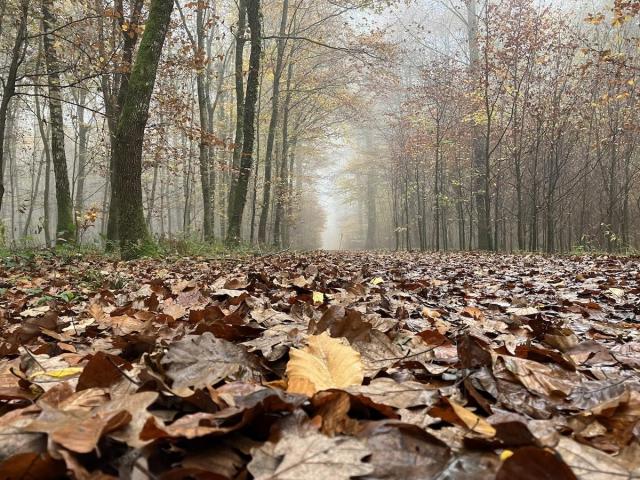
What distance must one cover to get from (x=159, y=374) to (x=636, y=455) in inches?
36.5

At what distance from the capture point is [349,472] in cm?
64

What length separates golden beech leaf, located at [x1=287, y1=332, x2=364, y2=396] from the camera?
3.32 ft

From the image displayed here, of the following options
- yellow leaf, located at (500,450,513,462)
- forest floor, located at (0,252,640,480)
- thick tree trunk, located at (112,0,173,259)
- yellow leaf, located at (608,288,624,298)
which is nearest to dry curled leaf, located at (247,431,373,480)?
forest floor, located at (0,252,640,480)

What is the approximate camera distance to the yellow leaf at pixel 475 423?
0.79m

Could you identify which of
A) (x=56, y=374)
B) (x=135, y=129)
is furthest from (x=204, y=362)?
(x=135, y=129)

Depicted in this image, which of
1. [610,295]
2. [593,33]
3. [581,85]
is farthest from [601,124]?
[610,295]

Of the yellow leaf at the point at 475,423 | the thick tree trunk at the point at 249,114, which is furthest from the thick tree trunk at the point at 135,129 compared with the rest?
the yellow leaf at the point at 475,423

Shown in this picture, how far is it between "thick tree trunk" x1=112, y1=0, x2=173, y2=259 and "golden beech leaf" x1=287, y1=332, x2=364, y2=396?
608 centimetres

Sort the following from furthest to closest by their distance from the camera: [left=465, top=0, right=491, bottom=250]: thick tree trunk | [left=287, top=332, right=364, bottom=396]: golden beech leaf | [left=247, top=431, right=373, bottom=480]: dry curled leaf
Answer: [left=465, top=0, right=491, bottom=250]: thick tree trunk
[left=287, top=332, right=364, bottom=396]: golden beech leaf
[left=247, top=431, right=373, bottom=480]: dry curled leaf

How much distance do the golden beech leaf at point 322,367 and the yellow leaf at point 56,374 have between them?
1.88ft

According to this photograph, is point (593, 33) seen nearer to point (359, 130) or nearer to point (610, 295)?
point (610, 295)

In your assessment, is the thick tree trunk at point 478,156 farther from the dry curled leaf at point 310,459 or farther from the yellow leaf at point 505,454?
the dry curled leaf at point 310,459

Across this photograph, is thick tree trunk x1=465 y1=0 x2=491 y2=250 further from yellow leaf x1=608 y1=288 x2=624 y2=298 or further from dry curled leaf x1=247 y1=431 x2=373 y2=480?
dry curled leaf x1=247 y1=431 x2=373 y2=480

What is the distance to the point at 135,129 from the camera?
6.70 m
